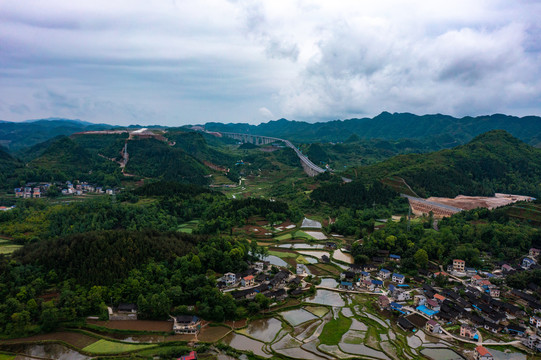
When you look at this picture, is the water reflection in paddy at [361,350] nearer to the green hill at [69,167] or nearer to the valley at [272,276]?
the valley at [272,276]

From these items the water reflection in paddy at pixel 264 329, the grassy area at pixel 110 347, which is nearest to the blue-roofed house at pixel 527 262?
the water reflection in paddy at pixel 264 329

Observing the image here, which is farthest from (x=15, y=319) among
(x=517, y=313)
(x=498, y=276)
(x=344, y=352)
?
(x=498, y=276)

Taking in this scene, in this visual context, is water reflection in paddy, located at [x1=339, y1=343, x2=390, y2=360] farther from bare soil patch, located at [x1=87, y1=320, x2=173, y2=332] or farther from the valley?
bare soil patch, located at [x1=87, y1=320, x2=173, y2=332]

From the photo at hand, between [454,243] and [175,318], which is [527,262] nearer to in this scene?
[454,243]

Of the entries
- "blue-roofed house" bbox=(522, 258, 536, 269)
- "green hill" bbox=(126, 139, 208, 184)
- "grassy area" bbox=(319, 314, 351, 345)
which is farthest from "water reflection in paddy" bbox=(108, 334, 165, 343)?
"green hill" bbox=(126, 139, 208, 184)

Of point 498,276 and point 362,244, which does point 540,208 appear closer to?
point 498,276
